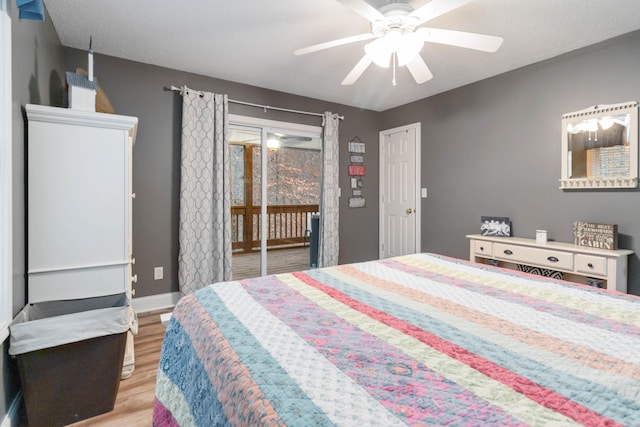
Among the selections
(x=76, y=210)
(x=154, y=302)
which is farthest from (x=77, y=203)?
(x=154, y=302)

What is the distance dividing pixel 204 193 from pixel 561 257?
3.36m

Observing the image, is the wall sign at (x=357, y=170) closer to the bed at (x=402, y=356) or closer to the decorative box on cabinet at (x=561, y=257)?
the decorative box on cabinet at (x=561, y=257)

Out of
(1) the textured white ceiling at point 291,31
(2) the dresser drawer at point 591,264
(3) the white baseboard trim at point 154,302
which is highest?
(1) the textured white ceiling at point 291,31

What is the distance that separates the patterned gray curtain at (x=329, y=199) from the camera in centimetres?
441

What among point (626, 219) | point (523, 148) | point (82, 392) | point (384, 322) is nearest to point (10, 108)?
point (82, 392)

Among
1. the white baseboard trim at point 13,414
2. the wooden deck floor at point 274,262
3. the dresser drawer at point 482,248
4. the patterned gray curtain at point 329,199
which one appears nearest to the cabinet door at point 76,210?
the white baseboard trim at point 13,414

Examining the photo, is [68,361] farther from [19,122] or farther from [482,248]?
[482,248]

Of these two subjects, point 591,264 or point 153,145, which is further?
point 153,145

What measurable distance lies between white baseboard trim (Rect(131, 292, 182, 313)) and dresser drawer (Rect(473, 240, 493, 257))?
3.13 meters

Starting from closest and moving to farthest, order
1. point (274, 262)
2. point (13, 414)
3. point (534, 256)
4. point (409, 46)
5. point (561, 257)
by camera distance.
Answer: point (13, 414)
point (409, 46)
point (561, 257)
point (534, 256)
point (274, 262)

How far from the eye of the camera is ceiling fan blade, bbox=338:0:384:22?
1.76m

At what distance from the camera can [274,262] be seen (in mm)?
5137

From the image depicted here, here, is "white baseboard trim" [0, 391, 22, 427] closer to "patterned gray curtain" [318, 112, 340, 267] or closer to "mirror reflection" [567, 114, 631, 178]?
"patterned gray curtain" [318, 112, 340, 267]

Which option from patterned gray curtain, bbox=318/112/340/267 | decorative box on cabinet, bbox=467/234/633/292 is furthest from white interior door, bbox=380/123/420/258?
decorative box on cabinet, bbox=467/234/633/292
